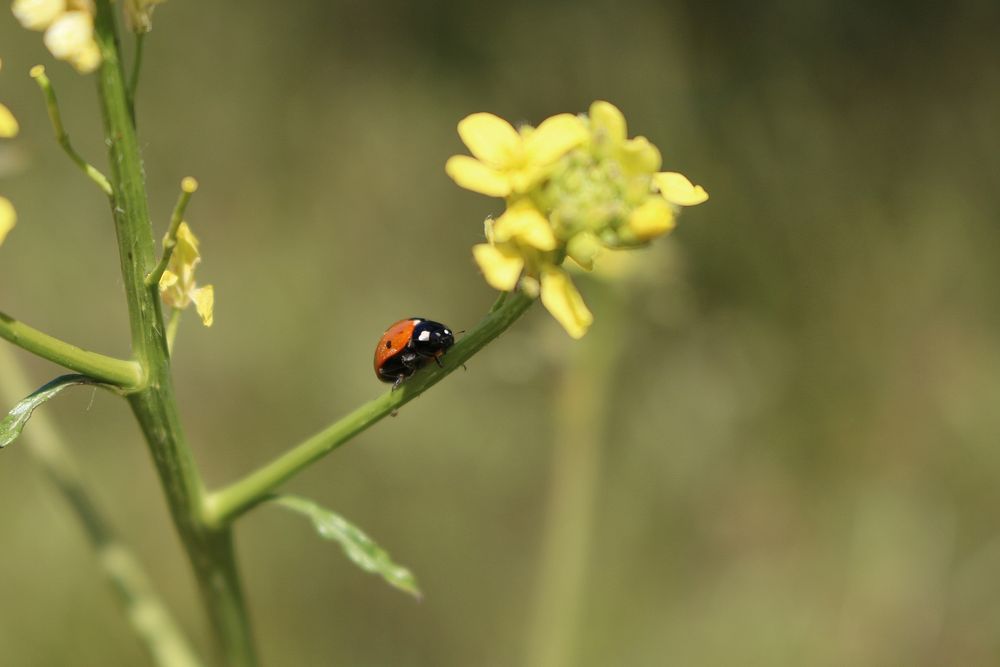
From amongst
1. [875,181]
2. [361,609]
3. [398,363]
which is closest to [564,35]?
[875,181]

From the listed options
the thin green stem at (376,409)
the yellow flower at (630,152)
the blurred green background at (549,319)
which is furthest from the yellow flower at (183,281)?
the blurred green background at (549,319)

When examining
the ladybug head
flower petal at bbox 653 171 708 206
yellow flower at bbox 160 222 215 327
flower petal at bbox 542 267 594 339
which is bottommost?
flower petal at bbox 542 267 594 339

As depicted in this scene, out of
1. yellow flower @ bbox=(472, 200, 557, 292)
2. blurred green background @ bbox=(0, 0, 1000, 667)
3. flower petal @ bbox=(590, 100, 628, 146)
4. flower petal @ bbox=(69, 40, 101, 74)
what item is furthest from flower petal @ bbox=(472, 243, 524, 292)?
blurred green background @ bbox=(0, 0, 1000, 667)

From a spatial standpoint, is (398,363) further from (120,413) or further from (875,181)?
(875,181)

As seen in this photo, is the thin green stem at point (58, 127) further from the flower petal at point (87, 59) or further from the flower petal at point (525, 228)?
the flower petal at point (525, 228)

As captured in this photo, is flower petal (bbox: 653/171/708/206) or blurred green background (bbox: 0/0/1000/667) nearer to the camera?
flower petal (bbox: 653/171/708/206)

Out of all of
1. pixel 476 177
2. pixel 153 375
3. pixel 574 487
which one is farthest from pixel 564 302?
pixel 574 487

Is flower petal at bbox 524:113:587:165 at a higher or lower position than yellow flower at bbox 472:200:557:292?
higher

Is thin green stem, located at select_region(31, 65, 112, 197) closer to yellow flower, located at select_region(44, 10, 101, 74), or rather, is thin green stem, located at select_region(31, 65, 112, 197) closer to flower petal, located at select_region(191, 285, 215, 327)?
yellow flower, located at select_region(44, 10, 101, 74)

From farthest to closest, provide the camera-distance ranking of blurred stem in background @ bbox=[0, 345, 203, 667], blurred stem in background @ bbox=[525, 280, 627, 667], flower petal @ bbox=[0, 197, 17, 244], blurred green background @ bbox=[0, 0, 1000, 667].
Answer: blurred green background @ bbox=[0, 0, 1000, 667]
blurred stem in background @ bbox=[525, 280, 627, 667]
blurred stem in background @ bbox=[0, 345, 203, 667]
flower petal @ bbox=[0, 197, 17, 244]
